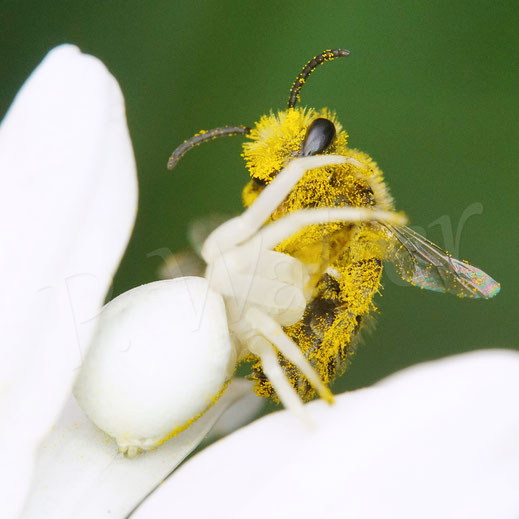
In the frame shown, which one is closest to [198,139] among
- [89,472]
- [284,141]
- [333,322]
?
[284,141]

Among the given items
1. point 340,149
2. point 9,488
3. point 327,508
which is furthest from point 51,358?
point 340,149

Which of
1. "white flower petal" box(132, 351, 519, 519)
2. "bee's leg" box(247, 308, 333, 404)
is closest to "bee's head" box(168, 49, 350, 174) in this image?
"bee's leg" box(247, 308, 333, 404)

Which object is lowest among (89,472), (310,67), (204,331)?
(89,472)

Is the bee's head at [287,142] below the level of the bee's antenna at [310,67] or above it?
below

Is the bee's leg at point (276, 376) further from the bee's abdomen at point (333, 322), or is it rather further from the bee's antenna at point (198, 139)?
the bee's antenna at point (198, 139)

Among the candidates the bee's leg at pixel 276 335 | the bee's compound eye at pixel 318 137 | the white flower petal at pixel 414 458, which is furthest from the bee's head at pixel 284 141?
the white flower petal at pixel 414 458

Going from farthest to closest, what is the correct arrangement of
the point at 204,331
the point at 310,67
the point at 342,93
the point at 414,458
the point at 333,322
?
1. the point at 342,93
2. the point at 310,67
3. the point at 333,322
4. the point at 204,331
5. the point at 414,458

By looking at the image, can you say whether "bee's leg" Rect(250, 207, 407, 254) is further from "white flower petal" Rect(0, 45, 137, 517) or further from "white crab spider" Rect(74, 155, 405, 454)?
"white flower petal" Rect(0, 45, 137, 517)

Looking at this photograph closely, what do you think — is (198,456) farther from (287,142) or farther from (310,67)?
(310,67)
